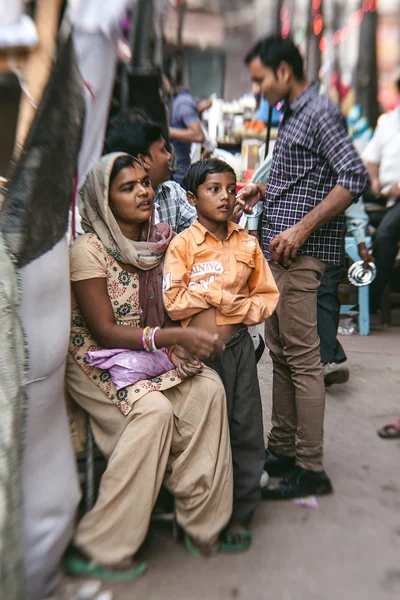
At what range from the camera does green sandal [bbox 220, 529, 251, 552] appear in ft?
7.34

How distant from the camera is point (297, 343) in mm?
2701

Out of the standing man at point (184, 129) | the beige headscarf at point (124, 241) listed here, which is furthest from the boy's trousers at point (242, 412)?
the standing man at point (184, 129)

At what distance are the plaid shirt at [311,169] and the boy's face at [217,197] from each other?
1.28ft

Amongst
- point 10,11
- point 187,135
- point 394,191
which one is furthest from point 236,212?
point 394,191

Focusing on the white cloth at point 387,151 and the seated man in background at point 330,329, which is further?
the white cloth at point 387,151

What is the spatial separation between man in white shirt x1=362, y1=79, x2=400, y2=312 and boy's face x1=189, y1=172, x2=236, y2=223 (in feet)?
12.2

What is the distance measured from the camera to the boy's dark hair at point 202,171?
241 centimetres

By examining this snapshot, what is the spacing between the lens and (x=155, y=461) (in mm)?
2111

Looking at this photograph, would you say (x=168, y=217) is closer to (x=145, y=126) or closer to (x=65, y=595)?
(x=145, y=126)

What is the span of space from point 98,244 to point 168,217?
96 centimetres

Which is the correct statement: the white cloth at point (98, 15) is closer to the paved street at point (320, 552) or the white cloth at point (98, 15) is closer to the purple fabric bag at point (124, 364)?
the purple fabric bag at point (124, 364)

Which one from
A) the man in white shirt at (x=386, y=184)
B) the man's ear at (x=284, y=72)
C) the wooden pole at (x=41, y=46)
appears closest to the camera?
the man's ear at (x=284, y=72)

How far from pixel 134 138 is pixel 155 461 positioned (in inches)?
61.9

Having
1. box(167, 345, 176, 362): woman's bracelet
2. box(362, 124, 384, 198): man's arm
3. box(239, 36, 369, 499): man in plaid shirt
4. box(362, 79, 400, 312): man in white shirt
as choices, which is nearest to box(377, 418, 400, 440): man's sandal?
box(239, 36, 369, 499): man in plaid shirt
